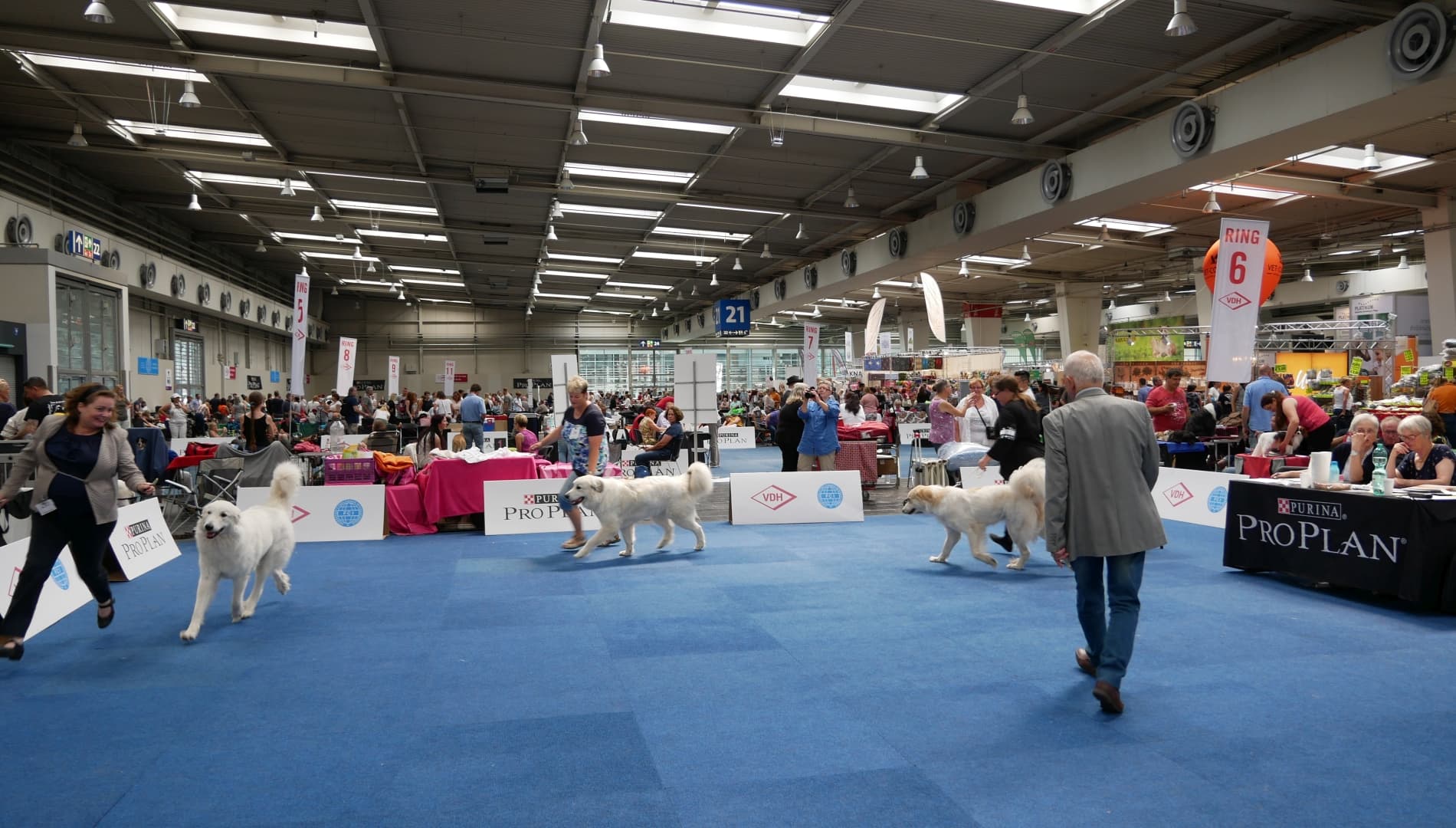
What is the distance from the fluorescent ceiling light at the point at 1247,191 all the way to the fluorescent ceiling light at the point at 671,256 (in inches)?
475

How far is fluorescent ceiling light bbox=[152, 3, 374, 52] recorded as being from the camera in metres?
8.92

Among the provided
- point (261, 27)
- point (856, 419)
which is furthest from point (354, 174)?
point (856, 419)

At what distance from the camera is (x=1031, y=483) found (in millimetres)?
6832

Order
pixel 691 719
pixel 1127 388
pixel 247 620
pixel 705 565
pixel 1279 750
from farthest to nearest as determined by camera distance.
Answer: pixel 1127 388, pixel 705 565, pixel 247 620, pixel 691 719, pixel 1279 750

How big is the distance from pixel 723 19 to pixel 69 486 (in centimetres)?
→ 697

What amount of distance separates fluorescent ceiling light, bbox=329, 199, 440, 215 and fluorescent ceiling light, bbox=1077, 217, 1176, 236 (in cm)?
1370

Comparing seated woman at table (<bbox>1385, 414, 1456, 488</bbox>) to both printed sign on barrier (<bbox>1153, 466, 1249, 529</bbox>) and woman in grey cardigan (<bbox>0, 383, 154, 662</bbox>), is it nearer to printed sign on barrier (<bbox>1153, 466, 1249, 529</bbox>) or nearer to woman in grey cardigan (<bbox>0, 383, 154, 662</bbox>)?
printed sign on barrier (<bbox>1153, 466, 1249, 529</bbox>)

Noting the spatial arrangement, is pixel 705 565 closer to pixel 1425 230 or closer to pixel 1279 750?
pixel 1279 750

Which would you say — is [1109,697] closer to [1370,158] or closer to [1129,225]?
→ [1370,158]

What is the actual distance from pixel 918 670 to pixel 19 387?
14954mm

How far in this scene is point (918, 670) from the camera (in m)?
4.52

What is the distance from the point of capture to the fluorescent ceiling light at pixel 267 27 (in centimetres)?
892

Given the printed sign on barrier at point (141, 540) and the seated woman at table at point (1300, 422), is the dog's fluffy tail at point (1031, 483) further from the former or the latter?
the printed sign on barrier at point (141, 540)

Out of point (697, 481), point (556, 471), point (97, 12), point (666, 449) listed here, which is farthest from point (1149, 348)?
point (97, 12)
